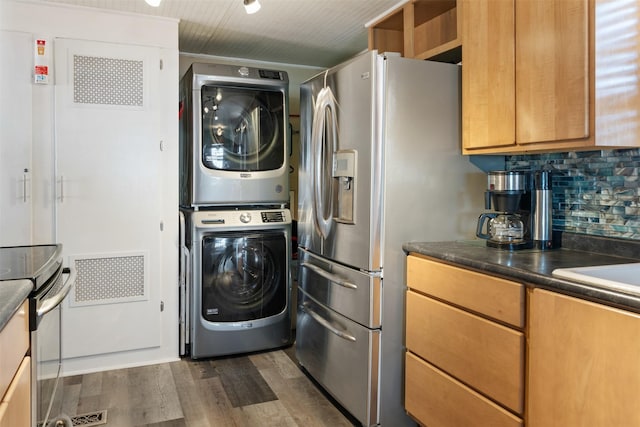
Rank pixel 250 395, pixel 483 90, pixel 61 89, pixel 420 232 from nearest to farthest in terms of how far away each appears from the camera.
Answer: pixel 483 90 → pixel 420 232 → pixel 250 395 → pixel 61 89

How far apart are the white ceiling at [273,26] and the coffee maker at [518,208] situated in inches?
54.4

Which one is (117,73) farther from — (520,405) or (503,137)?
(520,405)

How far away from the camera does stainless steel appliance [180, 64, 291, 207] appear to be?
125 inches

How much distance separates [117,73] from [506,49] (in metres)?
2.30

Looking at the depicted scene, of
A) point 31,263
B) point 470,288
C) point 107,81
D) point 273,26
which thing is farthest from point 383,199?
point 107,81

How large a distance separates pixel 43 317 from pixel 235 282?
6.10 feet

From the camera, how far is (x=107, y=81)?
2994 mm

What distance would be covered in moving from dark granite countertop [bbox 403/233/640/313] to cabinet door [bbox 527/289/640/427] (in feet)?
0.12

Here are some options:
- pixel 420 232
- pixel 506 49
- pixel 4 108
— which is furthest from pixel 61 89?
pixel 506 49

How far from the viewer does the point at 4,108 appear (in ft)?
9.13

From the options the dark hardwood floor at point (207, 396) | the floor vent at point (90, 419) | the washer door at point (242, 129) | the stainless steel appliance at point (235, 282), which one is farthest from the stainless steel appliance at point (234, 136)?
the floor vent at point (90, 419)

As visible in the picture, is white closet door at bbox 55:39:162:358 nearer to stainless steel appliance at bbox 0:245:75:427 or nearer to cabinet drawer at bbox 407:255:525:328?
stainless steel appliance at bbox 0:245:75:427

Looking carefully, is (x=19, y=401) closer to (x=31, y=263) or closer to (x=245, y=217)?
(x=31, y=263)

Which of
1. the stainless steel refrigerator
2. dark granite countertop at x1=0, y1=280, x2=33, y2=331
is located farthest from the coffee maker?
dark granite countertop at x1=0, y1=280, x2=33, y2=331
